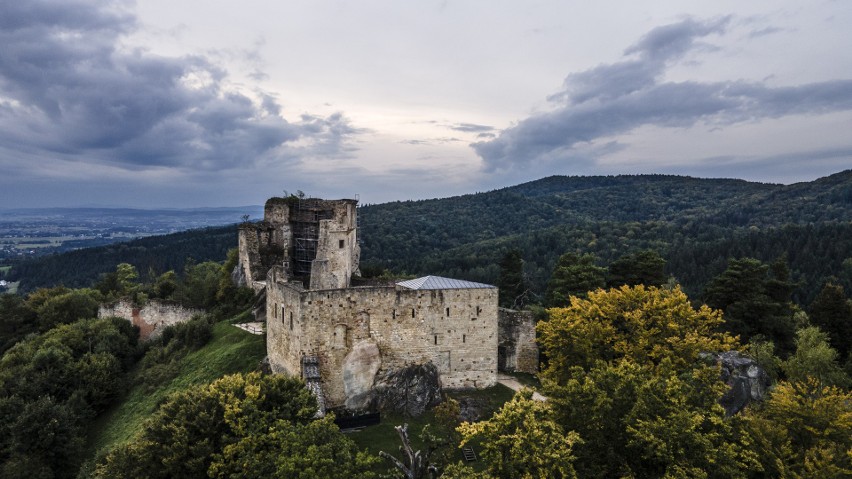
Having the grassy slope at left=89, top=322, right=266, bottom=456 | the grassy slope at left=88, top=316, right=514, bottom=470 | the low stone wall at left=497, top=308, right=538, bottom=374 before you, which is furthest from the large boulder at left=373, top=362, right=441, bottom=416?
the grassy slope at left=89, top=322, right=266, bottom=456

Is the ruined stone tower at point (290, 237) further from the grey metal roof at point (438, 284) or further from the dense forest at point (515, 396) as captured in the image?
the grey metal roof at point (438, 284)

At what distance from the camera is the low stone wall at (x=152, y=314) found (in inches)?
1860

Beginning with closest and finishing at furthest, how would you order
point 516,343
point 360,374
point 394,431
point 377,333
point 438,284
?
point 394,431 < point 360,374 < point 377,333 < point 438,284 < point 516,343

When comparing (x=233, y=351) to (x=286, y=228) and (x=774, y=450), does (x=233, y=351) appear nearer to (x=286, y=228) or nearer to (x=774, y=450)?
(x=286, y=228)

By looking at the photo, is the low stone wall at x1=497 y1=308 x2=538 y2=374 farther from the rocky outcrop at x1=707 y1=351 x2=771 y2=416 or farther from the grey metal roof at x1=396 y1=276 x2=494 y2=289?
the rocky outcrop at x1=707 y1=351 x2=771 y2=416

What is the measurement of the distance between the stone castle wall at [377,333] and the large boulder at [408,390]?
49 centimetres

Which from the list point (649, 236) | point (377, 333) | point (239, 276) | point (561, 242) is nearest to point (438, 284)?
point (377, 333)

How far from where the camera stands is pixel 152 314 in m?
48.1

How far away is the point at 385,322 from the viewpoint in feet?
98.3

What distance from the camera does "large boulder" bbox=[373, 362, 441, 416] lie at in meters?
29.1

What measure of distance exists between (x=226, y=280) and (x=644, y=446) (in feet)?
138

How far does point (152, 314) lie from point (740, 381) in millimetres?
48472

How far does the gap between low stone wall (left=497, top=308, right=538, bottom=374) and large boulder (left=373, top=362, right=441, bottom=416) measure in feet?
23.9

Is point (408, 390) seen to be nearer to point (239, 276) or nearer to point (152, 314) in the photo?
point (239, 276)
